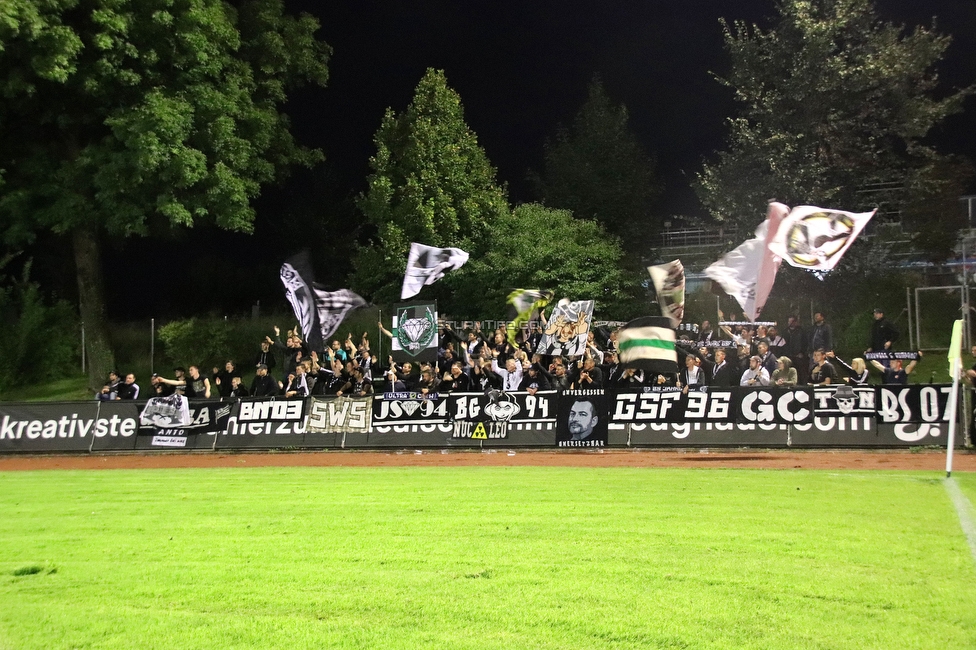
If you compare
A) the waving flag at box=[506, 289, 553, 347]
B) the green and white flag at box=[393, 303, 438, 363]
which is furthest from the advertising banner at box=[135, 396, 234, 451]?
the waving flag at box=[506, 289, 553, 347]

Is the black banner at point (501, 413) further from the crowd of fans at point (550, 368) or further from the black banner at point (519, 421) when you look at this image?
the crowd of fans at point (550, 368)

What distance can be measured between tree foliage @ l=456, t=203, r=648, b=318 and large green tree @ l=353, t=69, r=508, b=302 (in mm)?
1177

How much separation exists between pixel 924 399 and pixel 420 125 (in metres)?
19.1

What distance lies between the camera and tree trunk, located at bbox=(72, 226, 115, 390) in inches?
1268

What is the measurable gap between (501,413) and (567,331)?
3007mm

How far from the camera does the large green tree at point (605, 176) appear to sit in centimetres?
3928

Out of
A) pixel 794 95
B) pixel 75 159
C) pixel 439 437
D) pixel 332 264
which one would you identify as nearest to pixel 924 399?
pixel 439 437

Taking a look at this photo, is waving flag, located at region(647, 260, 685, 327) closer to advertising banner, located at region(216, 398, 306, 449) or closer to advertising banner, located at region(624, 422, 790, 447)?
advertising banner, located at region(624, 422, 790, 447)

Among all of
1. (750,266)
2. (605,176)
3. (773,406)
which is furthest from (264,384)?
(605,176)

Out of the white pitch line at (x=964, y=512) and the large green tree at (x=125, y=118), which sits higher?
the large green tree at (x=125, y=118)

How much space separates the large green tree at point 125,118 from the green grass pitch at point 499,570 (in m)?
19.6

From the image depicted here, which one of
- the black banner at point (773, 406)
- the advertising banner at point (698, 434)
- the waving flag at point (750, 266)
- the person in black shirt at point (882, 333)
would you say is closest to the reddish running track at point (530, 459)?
the advertising banner at point (698, 434)

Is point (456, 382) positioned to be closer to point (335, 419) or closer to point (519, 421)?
point (519, 421)

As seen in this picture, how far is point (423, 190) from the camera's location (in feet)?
104
